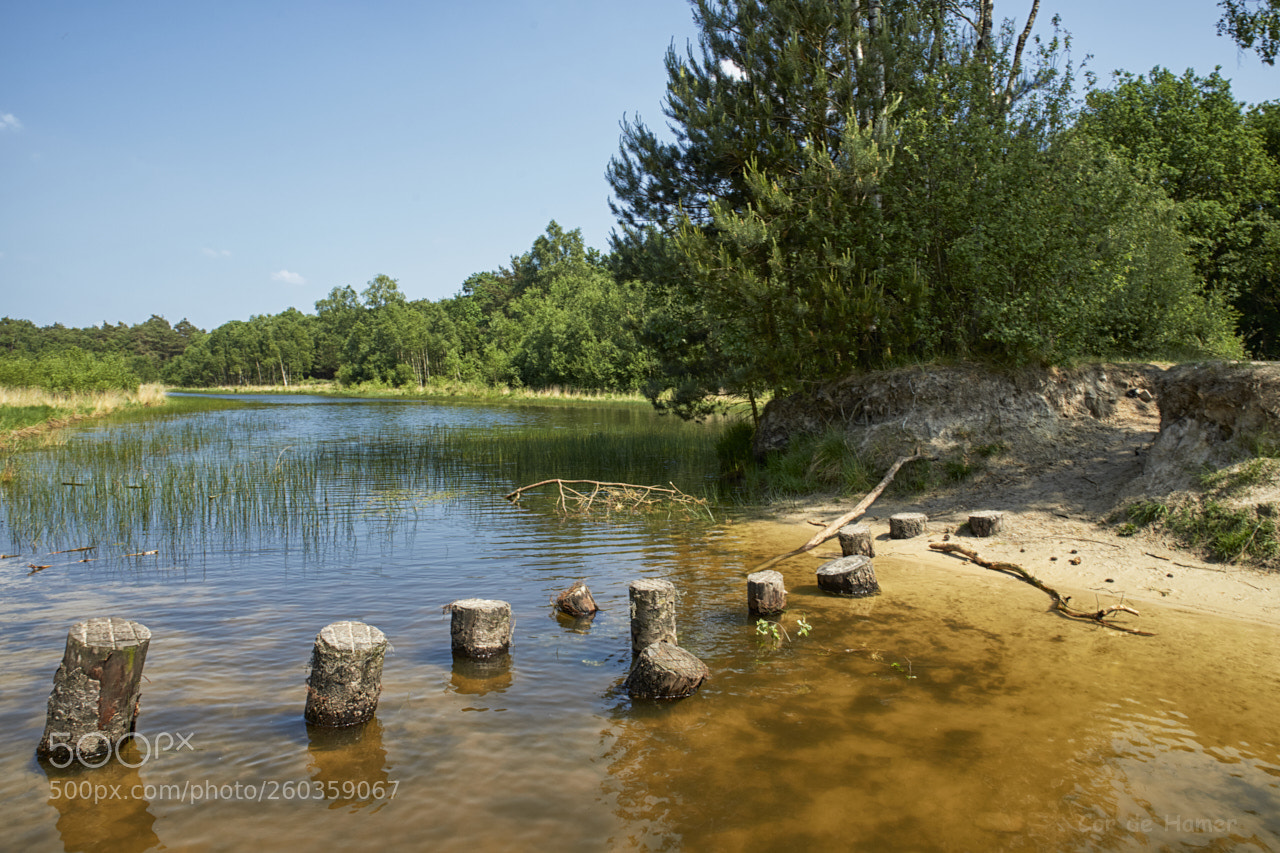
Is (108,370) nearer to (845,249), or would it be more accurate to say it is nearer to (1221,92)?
(845,249)

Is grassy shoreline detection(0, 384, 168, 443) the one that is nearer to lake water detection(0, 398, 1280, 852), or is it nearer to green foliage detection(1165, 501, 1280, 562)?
lake water detection(0, 398, 1280, 852)

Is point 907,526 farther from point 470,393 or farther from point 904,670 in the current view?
point 470,393

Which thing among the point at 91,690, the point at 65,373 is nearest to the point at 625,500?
the point at 91,690

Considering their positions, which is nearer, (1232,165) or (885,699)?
(885,699)

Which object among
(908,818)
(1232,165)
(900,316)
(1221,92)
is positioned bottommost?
(908,818)

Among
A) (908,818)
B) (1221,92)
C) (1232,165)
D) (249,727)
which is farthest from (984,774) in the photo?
(1221,92)

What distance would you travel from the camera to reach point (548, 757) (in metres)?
4.21

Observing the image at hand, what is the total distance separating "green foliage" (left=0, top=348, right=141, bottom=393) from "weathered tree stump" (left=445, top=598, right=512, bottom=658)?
41.5 m

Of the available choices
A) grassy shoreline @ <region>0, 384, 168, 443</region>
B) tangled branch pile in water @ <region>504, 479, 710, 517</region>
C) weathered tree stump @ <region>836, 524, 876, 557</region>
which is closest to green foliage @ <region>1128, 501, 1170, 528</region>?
weathered tree stump @ <region>836, 524, 876, 557</region>

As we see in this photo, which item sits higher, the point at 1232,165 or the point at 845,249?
the point at 1232,165

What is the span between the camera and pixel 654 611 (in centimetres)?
552

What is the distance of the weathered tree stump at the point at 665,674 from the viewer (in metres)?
4.84

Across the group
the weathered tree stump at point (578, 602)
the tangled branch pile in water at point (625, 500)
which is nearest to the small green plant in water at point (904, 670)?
the weathered tree stump at point (578, 602)

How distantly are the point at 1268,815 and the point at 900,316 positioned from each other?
33.2 ft
